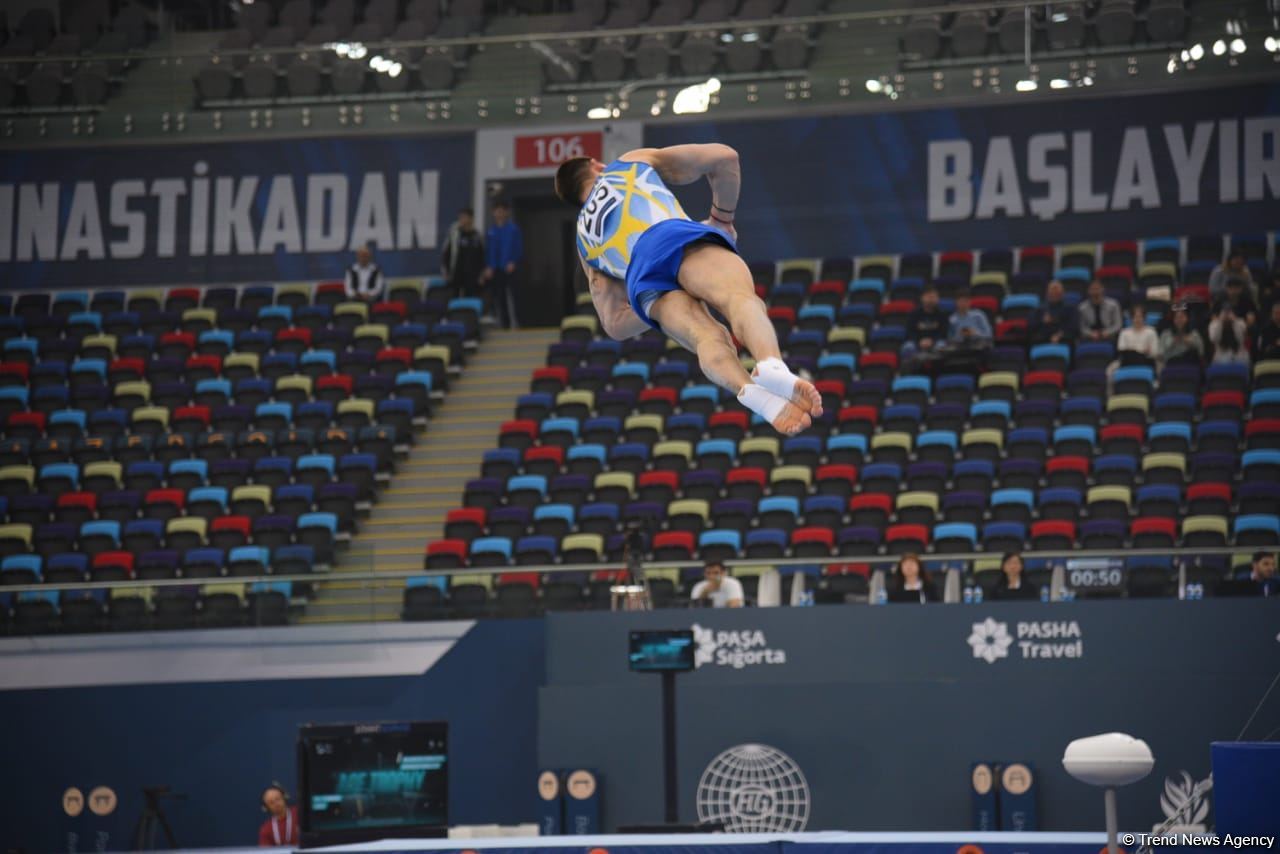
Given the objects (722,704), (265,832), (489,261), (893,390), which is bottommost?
(265,832)

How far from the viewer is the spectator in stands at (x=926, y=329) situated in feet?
62.2

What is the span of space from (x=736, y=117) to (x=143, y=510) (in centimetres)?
934

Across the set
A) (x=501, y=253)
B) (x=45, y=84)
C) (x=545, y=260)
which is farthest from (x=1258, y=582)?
(x=45, y=84)

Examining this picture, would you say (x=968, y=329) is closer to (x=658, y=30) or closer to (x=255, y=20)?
(x=658, y=30)

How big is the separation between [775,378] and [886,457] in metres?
11.5

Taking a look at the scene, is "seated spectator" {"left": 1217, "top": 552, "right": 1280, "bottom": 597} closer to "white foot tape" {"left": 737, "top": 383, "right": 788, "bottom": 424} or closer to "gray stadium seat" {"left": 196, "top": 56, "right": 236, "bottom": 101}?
"white foot tape" {"left": 737, "top": 383, "right": 788, "bottom": 424}

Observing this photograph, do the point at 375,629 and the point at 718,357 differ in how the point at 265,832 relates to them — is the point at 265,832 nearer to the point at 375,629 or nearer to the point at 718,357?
the point at 375,629

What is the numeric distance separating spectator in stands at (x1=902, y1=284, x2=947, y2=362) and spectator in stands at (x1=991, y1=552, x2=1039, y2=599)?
4.97 m

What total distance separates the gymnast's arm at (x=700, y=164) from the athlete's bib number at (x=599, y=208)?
17 cm

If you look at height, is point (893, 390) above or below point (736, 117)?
below

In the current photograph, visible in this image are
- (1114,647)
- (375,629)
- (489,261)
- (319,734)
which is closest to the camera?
(319,734)

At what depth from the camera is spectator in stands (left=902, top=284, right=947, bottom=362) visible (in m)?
19.0

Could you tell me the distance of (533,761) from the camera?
16.1 metres

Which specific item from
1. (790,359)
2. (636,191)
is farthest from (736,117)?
(636,191)
